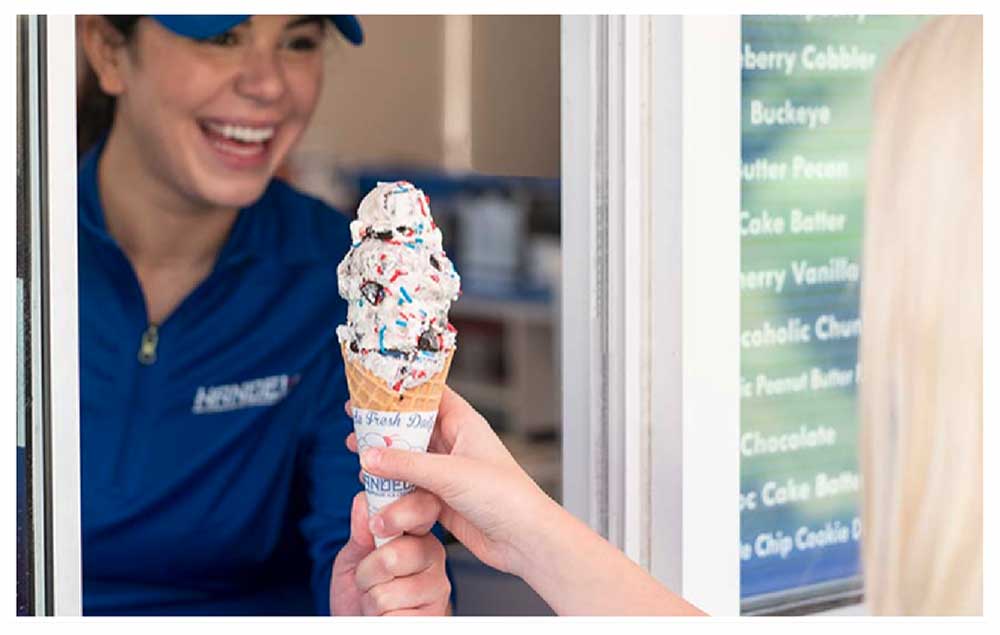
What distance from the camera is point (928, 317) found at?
2.24m

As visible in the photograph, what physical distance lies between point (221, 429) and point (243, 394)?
0.28 feet

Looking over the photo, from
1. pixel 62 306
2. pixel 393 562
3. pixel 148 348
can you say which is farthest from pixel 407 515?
pixel 148 348

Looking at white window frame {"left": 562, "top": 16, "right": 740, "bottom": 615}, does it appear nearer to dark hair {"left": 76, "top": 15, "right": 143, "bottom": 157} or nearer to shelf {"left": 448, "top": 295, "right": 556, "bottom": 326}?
dark hair {"left": 76, "top": 15, "right": 143, "bottom": 157}

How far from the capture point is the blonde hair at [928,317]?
2.23m

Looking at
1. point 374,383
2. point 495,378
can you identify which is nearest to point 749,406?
point 374,383

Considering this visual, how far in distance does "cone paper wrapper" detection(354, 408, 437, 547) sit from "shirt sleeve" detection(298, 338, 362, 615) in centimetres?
96

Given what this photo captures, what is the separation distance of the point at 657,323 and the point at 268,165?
981 mm

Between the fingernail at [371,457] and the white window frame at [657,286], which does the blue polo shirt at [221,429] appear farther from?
the fingernail at [371,457]

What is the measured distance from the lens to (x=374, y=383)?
1.58 metres

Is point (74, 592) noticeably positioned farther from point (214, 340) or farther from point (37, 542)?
point (214, 340)

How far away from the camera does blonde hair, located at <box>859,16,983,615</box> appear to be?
223cm

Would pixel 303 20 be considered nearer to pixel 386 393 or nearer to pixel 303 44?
pixel 303 44

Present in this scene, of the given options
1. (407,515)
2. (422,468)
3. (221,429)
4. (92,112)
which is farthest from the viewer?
(92,112)

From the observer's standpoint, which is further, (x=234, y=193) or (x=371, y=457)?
(x=234, y=193)
